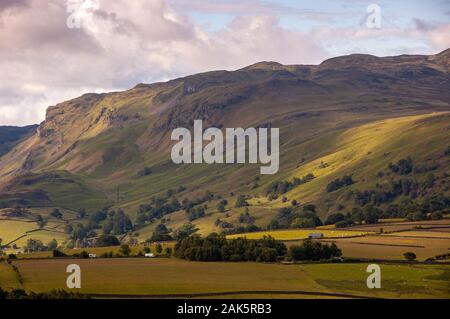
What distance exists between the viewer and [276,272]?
5394 inches

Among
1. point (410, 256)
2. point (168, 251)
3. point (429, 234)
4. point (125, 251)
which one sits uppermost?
point (429, 234)

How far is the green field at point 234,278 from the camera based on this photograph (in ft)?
376

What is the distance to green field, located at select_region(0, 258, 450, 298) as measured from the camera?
114 metres

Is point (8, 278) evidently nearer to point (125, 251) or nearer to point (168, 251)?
point (168, 251)

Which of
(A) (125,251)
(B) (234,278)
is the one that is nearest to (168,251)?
(A) (125,251)

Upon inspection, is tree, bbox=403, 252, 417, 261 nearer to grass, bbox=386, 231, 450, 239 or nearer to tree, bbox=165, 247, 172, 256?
grass, bbox=386, 231, 450, 239

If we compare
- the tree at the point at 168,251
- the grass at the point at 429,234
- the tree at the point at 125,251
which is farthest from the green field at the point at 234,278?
the grass at the point at 429,234

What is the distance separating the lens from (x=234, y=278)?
128125 millimetres
